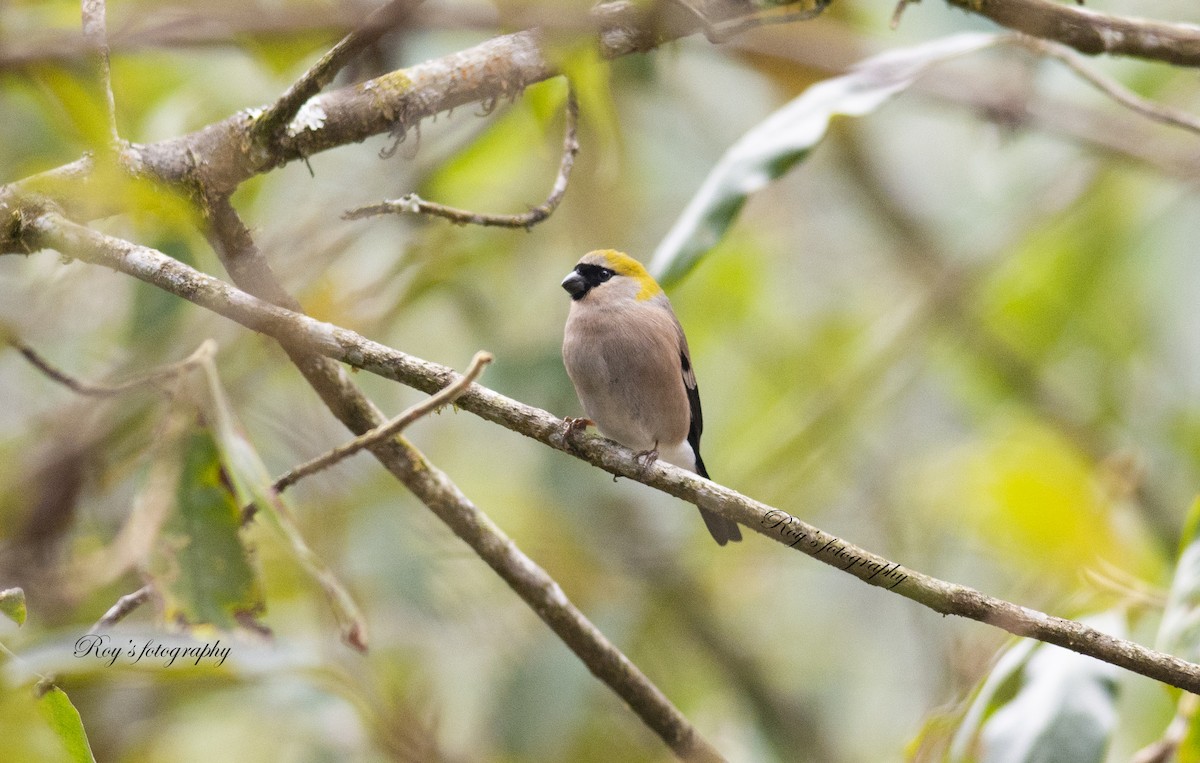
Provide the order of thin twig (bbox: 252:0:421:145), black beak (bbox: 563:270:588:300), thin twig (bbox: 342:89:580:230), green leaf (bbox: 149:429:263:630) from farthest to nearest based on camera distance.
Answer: black beak (bbox: 563:270:588:300), green leaf (bbox: 149:429:263:630), thin twig (bbox: 342:89:580:230), thin twig (bbox: 252:0:421:145)

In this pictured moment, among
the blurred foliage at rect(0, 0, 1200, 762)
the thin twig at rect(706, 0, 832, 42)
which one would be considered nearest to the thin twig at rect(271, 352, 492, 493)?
the blurred foliage at rect(0, 0, 1200, 762)

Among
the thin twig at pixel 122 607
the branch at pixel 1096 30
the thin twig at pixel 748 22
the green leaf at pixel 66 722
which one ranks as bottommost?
the thin twig at pixel 122 607

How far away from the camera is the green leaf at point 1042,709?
2.82 metres

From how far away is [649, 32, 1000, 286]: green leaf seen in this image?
316 cm

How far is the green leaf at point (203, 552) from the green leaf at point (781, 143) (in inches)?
55.3

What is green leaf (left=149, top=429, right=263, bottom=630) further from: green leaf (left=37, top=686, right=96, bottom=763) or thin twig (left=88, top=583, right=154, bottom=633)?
green leaf (left=37, top=686, right=96, bottom=763)

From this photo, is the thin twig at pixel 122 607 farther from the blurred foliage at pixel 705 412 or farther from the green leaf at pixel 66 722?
the green leaf at pixel 66 722

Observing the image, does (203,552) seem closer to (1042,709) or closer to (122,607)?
(122,607)

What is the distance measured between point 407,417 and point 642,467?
60 cm

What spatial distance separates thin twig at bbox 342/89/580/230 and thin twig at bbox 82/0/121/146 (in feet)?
1.83

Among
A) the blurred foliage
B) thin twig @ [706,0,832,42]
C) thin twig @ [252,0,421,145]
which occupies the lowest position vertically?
the blurred foliage

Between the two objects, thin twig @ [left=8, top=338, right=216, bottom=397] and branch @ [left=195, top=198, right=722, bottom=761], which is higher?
thin twig @ [left=8, top=338, right=216, bottom=397]

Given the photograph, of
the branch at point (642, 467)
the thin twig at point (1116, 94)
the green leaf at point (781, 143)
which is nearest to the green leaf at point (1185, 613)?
the branch at point (642, 467)

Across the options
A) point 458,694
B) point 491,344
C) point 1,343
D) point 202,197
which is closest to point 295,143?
point 202,197
